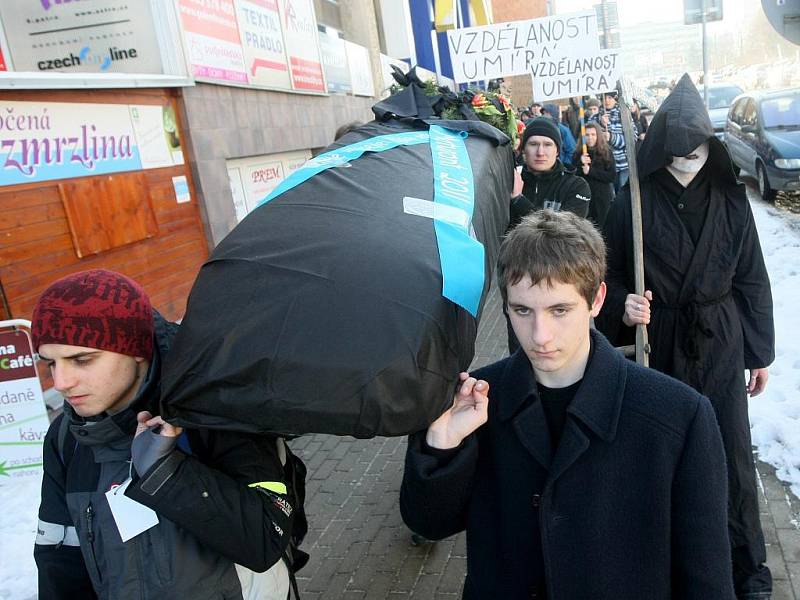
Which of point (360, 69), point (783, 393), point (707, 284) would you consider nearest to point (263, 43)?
point (360, 69)

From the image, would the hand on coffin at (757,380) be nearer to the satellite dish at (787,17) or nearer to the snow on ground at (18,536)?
the satellite dish at (787,17)

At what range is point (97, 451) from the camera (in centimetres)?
165

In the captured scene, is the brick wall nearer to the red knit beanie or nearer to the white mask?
the white mask

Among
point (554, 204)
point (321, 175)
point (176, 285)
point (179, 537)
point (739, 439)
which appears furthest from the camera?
point (176, 285)

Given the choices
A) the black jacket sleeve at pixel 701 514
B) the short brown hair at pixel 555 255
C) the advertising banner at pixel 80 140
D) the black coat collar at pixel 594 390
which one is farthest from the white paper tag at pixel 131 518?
the advertising banner at pixel 80 140

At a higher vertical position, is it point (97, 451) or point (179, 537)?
point (97, 451)

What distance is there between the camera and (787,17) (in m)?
2.96

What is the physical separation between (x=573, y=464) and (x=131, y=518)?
107 cm

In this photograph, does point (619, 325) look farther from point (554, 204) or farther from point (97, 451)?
point (97, 451)

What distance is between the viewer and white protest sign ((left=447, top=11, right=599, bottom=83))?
3.61m

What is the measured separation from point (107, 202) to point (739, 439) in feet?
18.2

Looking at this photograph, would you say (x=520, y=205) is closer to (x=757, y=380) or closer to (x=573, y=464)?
(x=757, y=380)

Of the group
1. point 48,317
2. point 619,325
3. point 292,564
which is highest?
point 48,317

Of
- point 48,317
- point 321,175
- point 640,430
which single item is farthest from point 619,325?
point 48,317
